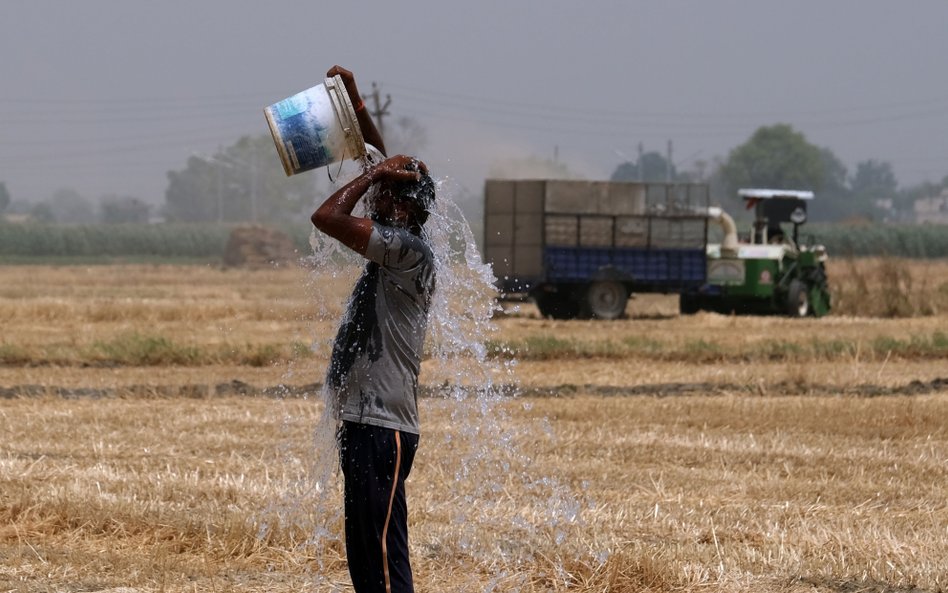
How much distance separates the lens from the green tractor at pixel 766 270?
26672 millimetres

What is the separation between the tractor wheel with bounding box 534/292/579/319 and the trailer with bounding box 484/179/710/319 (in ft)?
0.06

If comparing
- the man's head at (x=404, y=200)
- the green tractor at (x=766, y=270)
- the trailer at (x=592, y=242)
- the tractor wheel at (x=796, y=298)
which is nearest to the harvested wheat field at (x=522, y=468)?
the man's head at (x=404, y=200)

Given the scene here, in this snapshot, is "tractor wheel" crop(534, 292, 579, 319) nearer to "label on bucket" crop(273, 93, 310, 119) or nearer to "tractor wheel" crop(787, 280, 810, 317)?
"tractor wheel" crop(787, 280, 810, 317)

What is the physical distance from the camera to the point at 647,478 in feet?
30.1

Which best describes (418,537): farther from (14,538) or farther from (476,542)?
(14,538)

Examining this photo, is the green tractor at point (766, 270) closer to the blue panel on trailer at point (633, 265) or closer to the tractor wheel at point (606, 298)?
the blue panel on trailer at point (633, 265)

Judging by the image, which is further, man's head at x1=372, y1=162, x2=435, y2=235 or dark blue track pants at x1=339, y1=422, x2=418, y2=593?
man's head at x1=372, y1=162, x2=435, y2=235

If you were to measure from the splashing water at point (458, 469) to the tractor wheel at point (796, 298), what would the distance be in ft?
53.7

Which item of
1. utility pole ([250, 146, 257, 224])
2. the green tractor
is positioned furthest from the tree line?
the green tractor

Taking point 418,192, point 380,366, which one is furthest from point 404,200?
point 380,366

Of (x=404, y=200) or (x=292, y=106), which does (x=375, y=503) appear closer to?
(x=404, y=200)

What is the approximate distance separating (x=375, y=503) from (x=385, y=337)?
0.60 meters

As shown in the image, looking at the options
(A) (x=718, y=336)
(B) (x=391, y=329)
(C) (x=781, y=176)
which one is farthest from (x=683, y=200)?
(C) (x=781, y=176)

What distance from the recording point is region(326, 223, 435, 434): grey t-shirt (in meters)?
5.21
